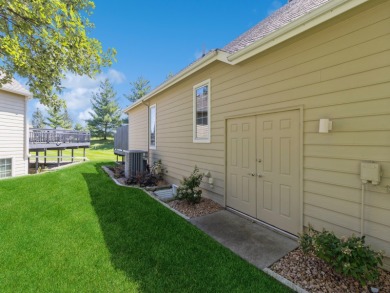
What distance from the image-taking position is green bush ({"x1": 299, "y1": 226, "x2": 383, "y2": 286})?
2381 mm

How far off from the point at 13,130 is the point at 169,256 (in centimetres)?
1256

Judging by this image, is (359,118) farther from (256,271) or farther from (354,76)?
(256,271)

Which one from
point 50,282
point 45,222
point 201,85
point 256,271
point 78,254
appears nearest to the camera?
point 50,282

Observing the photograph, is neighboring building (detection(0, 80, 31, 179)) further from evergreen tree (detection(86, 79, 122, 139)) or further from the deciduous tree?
evergreen tree (detection(86, 79, 122, 139))

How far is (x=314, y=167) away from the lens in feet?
11.4

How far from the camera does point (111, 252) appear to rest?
3412 mm

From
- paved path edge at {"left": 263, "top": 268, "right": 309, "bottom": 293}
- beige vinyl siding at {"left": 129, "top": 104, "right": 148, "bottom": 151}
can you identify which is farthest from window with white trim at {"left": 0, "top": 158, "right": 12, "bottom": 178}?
paved path edge at {"left": 263, "top": 268, "right": 309, "bottom": 293}

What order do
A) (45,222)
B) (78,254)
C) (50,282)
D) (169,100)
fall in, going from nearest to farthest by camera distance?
(50,282) → (78,254) → (45,222) → (169,100)

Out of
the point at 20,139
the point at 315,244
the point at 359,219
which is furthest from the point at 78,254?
the point at 20,139

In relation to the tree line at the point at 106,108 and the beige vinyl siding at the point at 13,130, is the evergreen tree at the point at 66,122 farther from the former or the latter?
the beige vinyl siding at the point at 13,130

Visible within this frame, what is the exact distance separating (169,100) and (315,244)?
274 inches

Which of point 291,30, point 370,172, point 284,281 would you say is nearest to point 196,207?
point 284,281

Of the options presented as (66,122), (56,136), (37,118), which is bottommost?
(56,136)

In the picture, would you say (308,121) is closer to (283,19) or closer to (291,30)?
(291,30)
